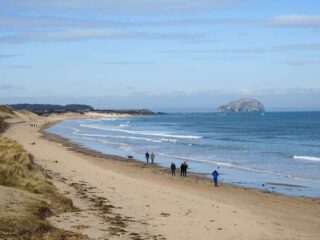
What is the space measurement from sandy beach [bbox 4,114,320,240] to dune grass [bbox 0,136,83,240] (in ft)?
1.77

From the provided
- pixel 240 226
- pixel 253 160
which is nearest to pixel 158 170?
pixel 253 160

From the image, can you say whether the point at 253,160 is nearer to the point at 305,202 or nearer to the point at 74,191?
the point at 305,202

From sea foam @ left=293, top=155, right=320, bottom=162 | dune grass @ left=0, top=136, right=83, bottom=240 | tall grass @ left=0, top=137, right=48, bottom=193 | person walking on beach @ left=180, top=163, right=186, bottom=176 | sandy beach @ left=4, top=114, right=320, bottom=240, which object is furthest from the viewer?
sea foam @ left=293, top=155, right=320, bottom=162

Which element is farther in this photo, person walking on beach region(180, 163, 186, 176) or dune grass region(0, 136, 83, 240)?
person walking on beach region(180, 163, 186, 176)

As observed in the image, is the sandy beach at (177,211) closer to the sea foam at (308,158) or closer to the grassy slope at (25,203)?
the grassy slope at (25,203)

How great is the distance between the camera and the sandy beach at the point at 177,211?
45.8ft

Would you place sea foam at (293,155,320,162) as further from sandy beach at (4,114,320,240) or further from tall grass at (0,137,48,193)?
tall grass at (0,137,48,193)

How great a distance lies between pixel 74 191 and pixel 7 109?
123 m

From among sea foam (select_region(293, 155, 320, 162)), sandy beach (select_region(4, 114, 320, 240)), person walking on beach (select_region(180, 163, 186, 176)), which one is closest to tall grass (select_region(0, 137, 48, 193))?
sandy beach (select_region(4, 114, 320, 240))

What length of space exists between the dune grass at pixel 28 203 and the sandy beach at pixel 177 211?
21.3 inches

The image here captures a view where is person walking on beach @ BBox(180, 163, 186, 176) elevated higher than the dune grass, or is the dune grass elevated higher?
the dune grass

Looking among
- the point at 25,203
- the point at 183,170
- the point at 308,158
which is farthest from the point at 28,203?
the point at 308,158

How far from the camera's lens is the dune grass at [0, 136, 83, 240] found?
11.7 meters

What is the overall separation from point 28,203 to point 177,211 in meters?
5.16
